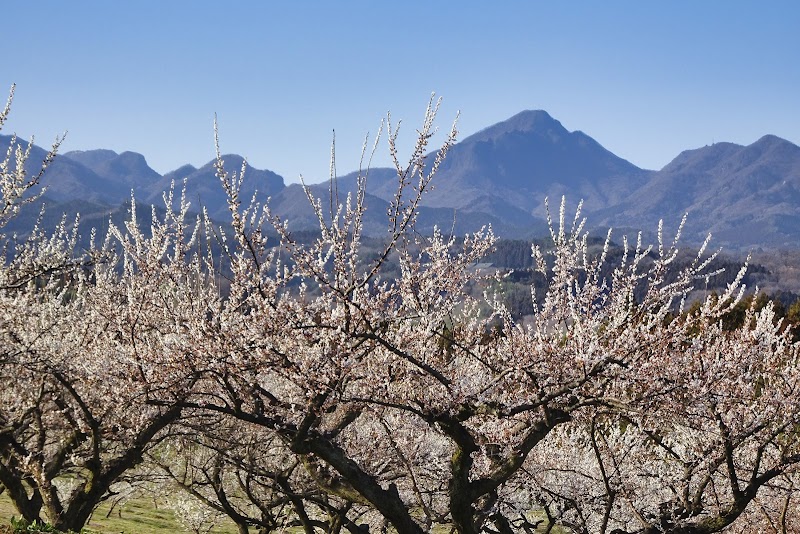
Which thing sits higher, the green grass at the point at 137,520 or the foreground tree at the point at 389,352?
the foreground tree at the point at 389,352

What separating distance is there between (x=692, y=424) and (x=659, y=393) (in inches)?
74.9

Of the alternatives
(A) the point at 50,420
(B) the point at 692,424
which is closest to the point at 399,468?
(B) the point at 692,424

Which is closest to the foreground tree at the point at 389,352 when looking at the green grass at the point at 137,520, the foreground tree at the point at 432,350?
the foreground tree at the point at 432,350

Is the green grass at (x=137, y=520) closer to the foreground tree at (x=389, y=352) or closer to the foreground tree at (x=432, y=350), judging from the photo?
the foreground tree at (x=389, y=352)

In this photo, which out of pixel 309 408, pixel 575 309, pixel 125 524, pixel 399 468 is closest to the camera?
pixel 309 408

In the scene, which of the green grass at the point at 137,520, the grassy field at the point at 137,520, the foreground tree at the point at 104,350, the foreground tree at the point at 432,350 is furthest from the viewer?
the grassy field at the point at 137,520

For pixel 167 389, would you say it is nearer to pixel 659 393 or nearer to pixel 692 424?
pixel 659 393

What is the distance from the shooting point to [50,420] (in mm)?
14359

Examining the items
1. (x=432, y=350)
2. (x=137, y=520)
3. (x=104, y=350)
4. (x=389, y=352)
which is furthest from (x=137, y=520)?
(x=389, y=352)

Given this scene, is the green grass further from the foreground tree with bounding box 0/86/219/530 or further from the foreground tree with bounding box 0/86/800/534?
the foreground tree with bounding box 0/86/800/534

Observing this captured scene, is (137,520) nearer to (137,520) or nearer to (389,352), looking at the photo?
(137,520)

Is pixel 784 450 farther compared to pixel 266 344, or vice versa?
pixel 784 450

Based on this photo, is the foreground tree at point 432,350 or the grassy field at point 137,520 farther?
the grassy field at point 137,520

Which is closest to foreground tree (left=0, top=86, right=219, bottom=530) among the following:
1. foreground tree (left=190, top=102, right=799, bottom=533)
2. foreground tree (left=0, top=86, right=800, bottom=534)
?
foreground tree (left=0, top=86, right=800, bottom=534)
